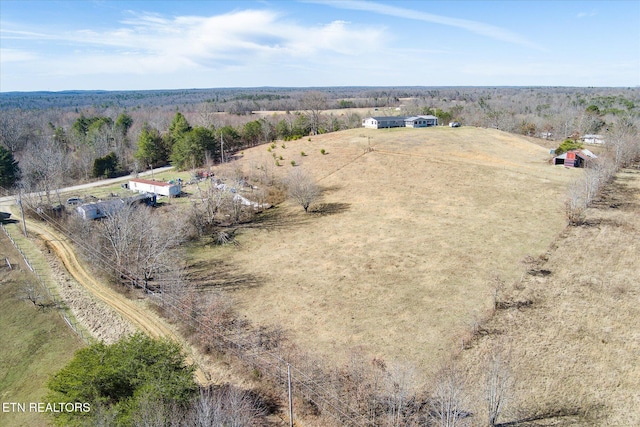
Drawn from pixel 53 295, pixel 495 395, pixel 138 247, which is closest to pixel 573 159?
pixel 495 395

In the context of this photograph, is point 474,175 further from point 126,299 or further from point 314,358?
point 126,299

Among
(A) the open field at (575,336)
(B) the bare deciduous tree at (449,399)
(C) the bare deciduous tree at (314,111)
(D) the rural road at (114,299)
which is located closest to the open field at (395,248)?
(B) the bare deciduous tree at (449,399)

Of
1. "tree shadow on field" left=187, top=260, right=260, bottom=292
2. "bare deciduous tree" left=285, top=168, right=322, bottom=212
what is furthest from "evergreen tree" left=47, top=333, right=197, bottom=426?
"bare deciduous tree" left=285, top=168, right=322, bottom=212

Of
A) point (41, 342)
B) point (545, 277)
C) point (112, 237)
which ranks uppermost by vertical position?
point (112, 237)

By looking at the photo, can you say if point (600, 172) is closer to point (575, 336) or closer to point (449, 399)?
point (575, 336)

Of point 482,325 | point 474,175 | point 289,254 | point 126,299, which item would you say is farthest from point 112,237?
point 474,175

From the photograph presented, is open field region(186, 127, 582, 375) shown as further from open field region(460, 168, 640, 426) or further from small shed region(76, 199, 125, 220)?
small shed region(76, 199, 125, 220)

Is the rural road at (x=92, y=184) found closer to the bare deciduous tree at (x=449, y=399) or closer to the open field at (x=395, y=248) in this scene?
the open field at (x=395, y=248)
